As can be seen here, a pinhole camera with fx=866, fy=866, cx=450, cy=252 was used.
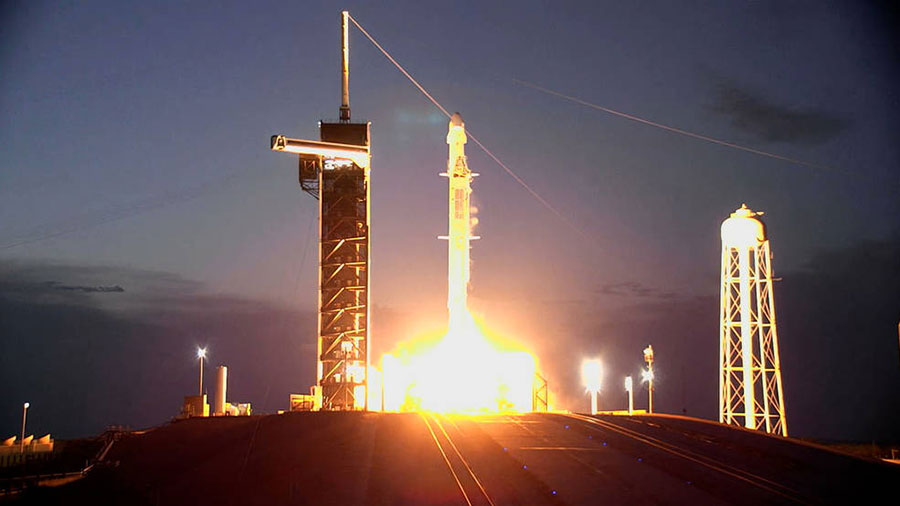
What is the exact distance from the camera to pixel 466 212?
67.2m

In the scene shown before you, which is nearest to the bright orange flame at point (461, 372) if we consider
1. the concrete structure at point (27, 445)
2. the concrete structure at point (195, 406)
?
the concrete structure at point (195, 406)

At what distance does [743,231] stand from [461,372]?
25.1 meters

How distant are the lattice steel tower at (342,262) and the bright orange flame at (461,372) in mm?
4597

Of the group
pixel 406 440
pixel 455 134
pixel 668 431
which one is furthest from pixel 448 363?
pixel 406 440

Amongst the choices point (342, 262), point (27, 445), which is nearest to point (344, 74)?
point (342, 262)

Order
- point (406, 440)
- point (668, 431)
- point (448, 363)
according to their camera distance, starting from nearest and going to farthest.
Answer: point (406, 440)
point (668, 431)
point (448, 363)

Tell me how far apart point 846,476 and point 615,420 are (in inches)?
615

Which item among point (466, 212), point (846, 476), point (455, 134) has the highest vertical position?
point (455, 134)

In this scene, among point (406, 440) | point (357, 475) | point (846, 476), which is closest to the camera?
point (357, 475)

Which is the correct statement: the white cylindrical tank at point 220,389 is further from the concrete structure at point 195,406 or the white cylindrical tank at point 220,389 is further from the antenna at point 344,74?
the antenna at point 344,74

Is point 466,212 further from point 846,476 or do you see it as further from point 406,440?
point 846,476

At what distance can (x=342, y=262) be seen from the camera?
237 ft

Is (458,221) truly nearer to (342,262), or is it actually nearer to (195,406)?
(342,262)

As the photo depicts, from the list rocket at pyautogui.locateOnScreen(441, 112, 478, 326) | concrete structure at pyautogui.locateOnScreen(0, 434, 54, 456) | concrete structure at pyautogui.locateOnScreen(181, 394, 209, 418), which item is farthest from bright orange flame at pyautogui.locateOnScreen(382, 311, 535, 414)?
concrete structure at pyautogui.locateOnScreen(0, 434, 54, 456)
